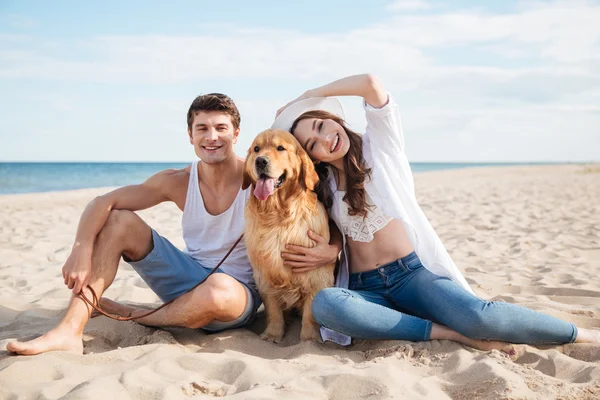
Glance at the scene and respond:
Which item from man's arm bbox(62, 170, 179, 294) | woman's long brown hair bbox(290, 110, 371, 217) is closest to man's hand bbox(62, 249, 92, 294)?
man's arm bbox(62, 170, 179, 294)

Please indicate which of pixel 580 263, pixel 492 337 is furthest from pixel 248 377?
pixel 580 263

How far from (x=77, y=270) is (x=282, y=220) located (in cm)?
115

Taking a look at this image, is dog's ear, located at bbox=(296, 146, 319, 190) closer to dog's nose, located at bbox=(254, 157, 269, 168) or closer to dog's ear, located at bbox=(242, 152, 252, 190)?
dog's nose, located at bbox=(254, 157, 269, 168)

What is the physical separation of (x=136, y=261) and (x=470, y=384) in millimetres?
1951

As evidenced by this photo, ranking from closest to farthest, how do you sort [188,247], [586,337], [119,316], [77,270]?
[586,337]
[77,270]
[119,316]
[188,247]

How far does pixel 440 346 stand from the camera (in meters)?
2.74

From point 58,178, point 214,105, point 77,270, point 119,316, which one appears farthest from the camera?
point 58,178

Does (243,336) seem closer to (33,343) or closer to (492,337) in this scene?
(33,343)

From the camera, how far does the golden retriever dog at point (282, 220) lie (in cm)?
Answer: 295

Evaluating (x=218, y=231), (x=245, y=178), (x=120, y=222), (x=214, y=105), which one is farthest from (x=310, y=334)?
(x=214, y=105)

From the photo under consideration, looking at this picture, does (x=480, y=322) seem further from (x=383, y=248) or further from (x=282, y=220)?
(x=282, y=220)

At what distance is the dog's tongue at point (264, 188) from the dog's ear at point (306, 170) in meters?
0.20

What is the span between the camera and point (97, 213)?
2971 mm

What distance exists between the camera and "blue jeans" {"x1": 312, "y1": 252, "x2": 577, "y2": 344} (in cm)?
266
